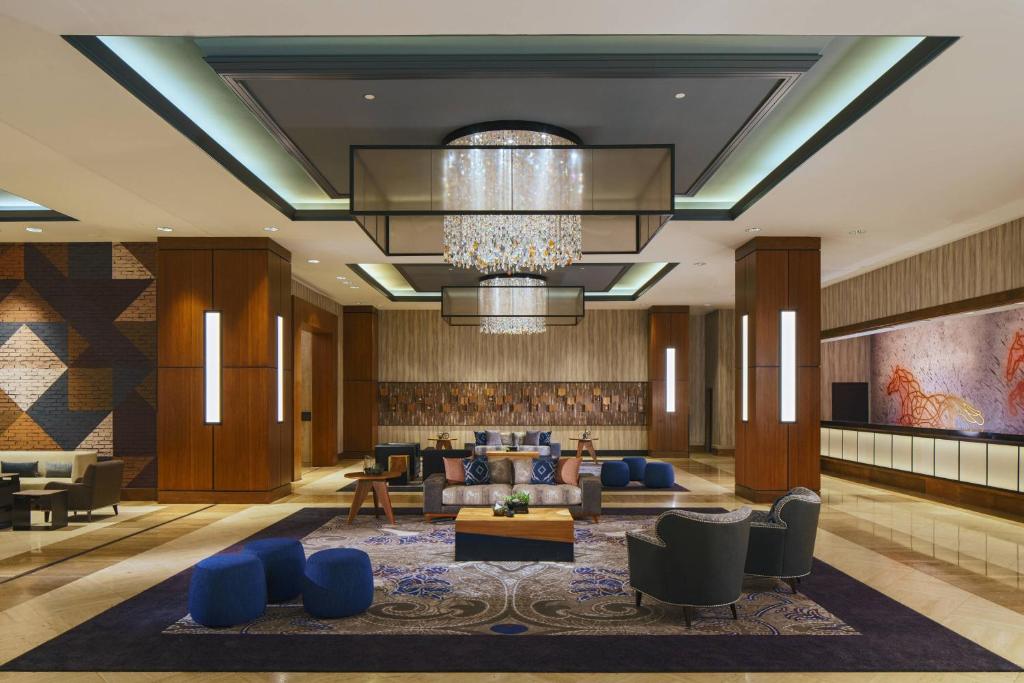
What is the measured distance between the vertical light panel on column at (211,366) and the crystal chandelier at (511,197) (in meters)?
4.18

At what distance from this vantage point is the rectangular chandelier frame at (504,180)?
17.0ft

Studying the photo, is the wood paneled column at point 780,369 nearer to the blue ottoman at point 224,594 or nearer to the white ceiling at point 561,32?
the white ceiling at point 561,32

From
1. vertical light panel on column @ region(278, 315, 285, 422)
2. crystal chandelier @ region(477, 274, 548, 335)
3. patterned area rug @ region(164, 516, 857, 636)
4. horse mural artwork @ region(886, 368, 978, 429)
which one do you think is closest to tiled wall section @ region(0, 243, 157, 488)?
vertical light panel on column @ region(278, 315, 285, 422)

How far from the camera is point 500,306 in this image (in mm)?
13211

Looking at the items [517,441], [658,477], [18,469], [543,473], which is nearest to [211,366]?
[18,469]

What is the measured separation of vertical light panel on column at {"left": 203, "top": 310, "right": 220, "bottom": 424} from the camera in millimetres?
9867

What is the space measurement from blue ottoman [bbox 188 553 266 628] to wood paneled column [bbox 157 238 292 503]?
201 inches

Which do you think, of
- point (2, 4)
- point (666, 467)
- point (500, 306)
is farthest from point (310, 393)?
point (2, 4)

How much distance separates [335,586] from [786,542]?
3.44 m

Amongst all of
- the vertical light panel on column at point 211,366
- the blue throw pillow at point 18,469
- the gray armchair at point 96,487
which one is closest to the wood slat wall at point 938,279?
the vertical light panel on column at point 211,366

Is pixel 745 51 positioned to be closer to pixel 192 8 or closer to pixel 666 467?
pixel 192 8

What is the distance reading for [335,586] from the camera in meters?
5.00

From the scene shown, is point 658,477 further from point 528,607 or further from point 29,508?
point 29,508

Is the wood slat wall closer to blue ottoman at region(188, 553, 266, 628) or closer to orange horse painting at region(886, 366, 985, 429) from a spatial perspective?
orange horse painting at region(886, 366, 985, 429)
